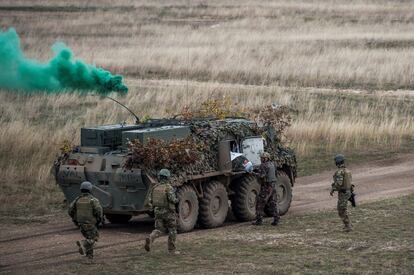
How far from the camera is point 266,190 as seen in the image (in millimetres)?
20484

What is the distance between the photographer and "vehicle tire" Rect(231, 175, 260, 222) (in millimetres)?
21031

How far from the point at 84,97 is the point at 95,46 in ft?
65.5

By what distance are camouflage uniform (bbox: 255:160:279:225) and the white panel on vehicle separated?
0.82m

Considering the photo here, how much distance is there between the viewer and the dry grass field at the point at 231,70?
1186 inches

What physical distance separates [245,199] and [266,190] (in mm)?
699

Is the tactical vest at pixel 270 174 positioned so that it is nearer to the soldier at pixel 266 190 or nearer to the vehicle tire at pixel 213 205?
the soldier at pixel 266 190

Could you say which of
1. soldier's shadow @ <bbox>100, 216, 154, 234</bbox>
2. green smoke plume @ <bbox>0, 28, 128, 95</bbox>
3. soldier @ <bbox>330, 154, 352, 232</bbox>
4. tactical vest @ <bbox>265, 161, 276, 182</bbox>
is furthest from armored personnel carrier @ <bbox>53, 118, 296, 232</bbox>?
green smoke plume @ <bbox>0, 28, 128, 95</bbox>

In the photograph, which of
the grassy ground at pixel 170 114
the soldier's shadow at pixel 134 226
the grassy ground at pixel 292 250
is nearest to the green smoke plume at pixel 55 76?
the grassy ground at pixel 170 114

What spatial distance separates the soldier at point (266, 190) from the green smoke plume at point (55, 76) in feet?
64.4

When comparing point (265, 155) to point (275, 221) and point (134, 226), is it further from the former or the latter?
point (134, 226)

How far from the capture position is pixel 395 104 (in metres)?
39.2

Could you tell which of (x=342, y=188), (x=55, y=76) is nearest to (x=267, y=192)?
(x=342, y=188)

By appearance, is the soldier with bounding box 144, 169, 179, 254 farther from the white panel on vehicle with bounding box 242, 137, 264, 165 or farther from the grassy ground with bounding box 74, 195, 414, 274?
the white panel on vehicle with bounding box 242, 137, 264, 165

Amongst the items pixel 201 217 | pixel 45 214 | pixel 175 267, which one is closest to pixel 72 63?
pixel 45 214
